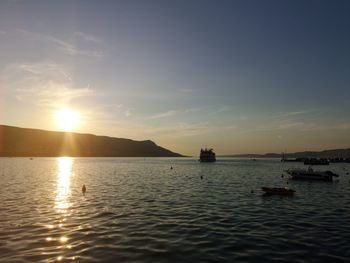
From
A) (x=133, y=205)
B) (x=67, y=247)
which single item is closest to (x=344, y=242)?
(x=67, y=247)

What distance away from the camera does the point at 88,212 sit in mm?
40625

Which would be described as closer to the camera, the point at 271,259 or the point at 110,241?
the point at 271,259

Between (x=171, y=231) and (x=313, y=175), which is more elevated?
(x=313, y=175)

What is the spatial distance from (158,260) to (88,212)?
20520 mm

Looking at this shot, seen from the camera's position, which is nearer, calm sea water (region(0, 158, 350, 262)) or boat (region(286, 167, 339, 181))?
calm sea water (region(0, 158, 350, 262))

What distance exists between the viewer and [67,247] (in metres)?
25.2

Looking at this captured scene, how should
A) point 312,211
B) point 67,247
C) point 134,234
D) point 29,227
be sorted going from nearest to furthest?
point 67,247, point 134,234, point 29,227, point 312,211

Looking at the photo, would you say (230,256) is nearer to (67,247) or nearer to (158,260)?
(158,260)

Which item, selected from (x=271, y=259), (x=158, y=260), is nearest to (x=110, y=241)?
(x=158, y=260)

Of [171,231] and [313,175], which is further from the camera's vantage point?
[313,175]

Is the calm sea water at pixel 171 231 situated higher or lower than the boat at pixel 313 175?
lower

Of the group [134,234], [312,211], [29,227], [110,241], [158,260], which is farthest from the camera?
[312,211]

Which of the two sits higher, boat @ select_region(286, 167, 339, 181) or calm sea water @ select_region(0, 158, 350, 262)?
boat @ select_region(286, 167, 339, 181)

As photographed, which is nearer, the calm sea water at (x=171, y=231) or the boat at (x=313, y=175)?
the calm sea water at (x=171, y=231)
